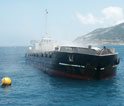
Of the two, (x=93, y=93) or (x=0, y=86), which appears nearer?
(x=93, y=93)

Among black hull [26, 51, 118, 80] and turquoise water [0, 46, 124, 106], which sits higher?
black hull [26, 51, 118, 80]

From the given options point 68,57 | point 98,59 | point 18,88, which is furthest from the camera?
point 68,57

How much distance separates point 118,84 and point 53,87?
1075 cm

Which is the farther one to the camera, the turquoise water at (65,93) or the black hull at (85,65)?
the black hull at (85,65)

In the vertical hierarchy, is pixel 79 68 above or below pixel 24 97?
above

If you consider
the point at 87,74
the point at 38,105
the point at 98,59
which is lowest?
the point at 38,105

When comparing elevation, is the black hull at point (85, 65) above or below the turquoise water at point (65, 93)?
above

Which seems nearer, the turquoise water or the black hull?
the turquoise water

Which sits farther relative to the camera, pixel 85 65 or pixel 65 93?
pixel 85 65

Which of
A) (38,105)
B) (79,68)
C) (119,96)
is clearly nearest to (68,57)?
(79,68)

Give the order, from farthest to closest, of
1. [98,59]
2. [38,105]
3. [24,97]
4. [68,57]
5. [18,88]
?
[68,57], [98,59], [18,88], [24,97], [38,105]

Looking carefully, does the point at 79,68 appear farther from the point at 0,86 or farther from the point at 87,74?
the point at 0,86

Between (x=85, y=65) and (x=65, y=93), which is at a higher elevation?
(x=85, y=65)

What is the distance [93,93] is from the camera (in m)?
29.2
